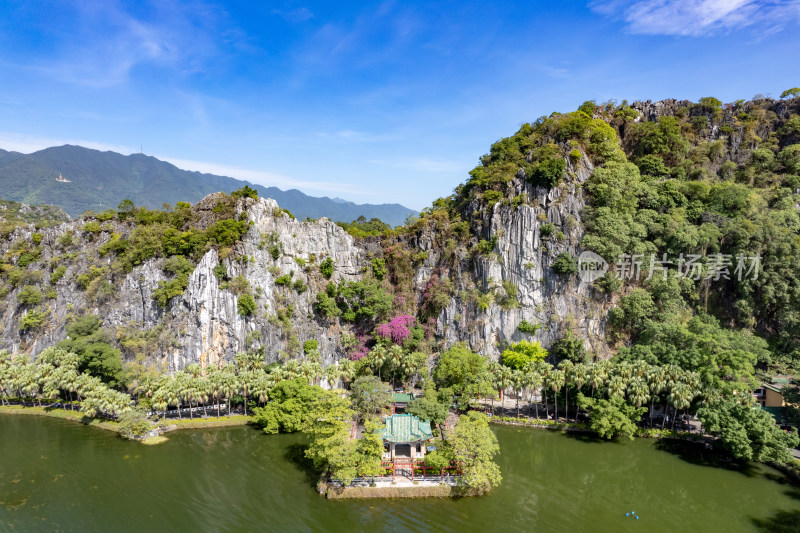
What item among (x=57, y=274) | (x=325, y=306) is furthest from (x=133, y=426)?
(x=57, y=274)

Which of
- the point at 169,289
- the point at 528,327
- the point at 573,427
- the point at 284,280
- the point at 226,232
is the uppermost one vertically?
the point at 226,232

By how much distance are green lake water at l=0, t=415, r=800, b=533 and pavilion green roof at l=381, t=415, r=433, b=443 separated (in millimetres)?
4372

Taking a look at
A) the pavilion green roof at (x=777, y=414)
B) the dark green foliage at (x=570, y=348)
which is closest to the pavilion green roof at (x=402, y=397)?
the dark green foliage at (x=570, y=348)

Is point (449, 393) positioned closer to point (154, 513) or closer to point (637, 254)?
point (154, 513)

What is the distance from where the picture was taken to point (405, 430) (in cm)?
3164

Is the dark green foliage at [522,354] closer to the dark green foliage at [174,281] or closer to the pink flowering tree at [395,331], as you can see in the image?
the pink flowering tree at [395,331]

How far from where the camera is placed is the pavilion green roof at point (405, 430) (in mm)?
30886

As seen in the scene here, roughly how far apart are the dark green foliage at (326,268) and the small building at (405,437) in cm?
2816

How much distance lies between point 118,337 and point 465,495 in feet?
142

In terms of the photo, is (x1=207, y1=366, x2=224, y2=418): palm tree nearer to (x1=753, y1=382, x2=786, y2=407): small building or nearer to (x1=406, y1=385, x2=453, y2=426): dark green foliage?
(x1=406, y1=385, x2=453, y2=426): dark green foliage

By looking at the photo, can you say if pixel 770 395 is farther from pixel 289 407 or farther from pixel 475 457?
pixel 289 407

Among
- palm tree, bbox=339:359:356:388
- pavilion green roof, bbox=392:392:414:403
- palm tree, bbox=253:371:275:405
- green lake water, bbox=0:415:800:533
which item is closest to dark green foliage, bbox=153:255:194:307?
green lake water, bbox=0:415:800:533

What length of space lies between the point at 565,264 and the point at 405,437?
30.3 metres

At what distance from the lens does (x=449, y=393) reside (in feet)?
132
